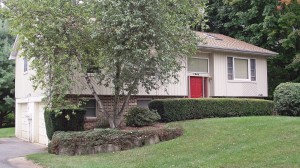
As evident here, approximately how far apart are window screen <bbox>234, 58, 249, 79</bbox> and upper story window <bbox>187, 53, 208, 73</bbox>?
1.88 meters

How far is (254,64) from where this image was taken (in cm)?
2416

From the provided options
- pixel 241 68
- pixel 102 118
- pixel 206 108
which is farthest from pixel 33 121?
pixel 241 68

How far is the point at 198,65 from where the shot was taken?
74.1 feet

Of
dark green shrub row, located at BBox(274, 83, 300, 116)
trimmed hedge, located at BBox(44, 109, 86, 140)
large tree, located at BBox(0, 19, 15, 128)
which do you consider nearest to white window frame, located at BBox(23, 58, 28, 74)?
trimmed hedge, located at BBox(44, 109, 86, 140)

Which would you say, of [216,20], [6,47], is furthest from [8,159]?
[216,20]

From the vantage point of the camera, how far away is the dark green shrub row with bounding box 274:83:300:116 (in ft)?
62.0

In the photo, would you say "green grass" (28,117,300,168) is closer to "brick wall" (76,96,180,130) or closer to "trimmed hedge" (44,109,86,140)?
"trimmed hedge" (44,109,86,140)

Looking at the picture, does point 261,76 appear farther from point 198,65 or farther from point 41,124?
point 41,124

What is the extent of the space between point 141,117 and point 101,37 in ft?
13.5

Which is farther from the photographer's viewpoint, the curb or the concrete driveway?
the concrete driveway

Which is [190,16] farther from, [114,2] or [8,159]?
[8,159]

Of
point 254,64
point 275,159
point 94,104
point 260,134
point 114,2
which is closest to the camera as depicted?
point 275,159

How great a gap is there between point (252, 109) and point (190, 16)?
277 inches

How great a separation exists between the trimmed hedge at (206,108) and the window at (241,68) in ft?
9.29
